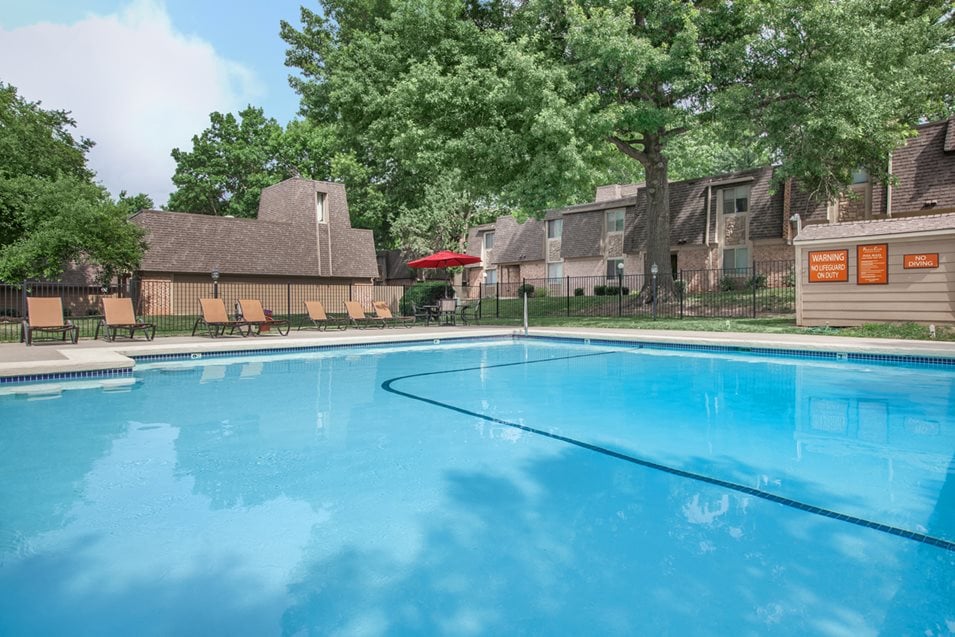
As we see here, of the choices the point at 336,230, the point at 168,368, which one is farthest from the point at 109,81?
the point at 168,368

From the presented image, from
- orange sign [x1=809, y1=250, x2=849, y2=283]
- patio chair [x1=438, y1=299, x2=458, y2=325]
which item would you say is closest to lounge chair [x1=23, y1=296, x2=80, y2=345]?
patio chair [x1=438, y1=299, x2=458, y2=325]

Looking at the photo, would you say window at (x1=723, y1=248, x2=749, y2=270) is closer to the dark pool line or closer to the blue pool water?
the blue pool water

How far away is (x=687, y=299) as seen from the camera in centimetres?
2056

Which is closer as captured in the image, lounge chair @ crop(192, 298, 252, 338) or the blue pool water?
the blue pool water

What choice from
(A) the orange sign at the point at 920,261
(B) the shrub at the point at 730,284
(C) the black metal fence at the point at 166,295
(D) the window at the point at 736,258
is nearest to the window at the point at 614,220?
(D) the window at the point at 736,258

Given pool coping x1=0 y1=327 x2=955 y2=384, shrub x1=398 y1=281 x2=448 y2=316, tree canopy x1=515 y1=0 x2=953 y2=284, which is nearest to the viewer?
pool coping x1=0 y1=327 x2=955 y2=384

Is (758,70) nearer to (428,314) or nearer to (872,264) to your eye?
(872,264)

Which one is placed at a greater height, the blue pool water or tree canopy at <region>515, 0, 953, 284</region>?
tree canopy at <region>515, 0, 953, 284</region>

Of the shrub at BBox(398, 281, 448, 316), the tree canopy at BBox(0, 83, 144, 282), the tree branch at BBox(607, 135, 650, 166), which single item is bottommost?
the shrub at BBox(398, 281, 448, 316)

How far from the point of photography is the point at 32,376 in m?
8.16

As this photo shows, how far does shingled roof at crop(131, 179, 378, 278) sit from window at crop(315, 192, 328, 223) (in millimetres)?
189

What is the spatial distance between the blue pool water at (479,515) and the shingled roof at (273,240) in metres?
21.4

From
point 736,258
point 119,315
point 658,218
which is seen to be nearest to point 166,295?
point 119,315

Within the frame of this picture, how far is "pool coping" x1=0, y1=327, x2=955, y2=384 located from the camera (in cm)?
837
